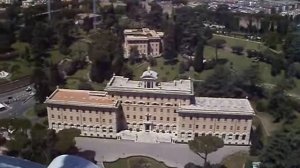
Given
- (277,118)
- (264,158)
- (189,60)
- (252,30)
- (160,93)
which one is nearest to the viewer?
(264,158)

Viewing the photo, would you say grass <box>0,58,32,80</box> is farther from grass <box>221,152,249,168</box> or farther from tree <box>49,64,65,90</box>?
grass <box>221,152,249,168</box>

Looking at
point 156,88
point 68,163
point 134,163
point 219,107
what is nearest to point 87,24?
point 156,88

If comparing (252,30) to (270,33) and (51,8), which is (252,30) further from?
(51,8)

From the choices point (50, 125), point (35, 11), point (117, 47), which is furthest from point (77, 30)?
point (50, 125)

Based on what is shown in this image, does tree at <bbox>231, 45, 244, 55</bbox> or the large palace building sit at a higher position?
tree at <bbox>231, 45, 244, 55</bbox>

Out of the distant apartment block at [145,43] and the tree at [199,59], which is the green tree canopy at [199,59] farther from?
the distant apartment block at [145,43]

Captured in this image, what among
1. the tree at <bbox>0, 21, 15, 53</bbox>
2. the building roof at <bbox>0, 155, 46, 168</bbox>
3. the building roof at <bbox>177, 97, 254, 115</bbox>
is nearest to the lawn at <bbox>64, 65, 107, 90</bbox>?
the tree at <bbox>0, 21, 15, 53</bbox>

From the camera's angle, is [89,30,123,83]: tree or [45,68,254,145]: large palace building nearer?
[45,68,254,145]: large palace building

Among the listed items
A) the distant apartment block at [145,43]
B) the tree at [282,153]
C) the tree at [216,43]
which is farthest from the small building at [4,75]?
the tree at [282,153]
